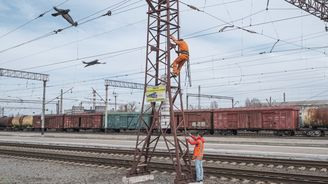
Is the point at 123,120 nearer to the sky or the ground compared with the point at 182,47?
nearer to the ground

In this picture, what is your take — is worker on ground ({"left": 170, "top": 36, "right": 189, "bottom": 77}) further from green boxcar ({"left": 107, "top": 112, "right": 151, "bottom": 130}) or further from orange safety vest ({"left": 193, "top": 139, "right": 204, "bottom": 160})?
green boxcar ({"left": 107, "top": 112, "right": 151, "bottom": 130})

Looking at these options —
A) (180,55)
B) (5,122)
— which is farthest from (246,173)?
(5,122)

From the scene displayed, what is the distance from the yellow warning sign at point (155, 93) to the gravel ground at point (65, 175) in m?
2.80

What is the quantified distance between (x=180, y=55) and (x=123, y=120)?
132ft

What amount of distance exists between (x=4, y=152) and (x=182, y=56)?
1781 centimetres

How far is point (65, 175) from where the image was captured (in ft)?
44.3

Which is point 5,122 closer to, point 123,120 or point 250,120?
point 123,120

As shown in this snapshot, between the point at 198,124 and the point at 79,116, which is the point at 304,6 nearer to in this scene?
the point at 198,124

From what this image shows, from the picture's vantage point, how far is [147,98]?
39.5 ft

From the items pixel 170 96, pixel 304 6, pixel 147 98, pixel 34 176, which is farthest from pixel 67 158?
pixel 304 6

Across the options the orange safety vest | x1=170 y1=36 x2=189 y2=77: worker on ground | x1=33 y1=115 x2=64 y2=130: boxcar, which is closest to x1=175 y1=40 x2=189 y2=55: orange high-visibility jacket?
x1=170 y1=36 x2=189 y2=77: worker on ground

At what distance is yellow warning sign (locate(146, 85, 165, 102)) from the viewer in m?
11.5

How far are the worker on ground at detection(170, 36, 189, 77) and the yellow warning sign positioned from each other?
65 cm

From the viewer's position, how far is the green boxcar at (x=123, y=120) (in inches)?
1928
